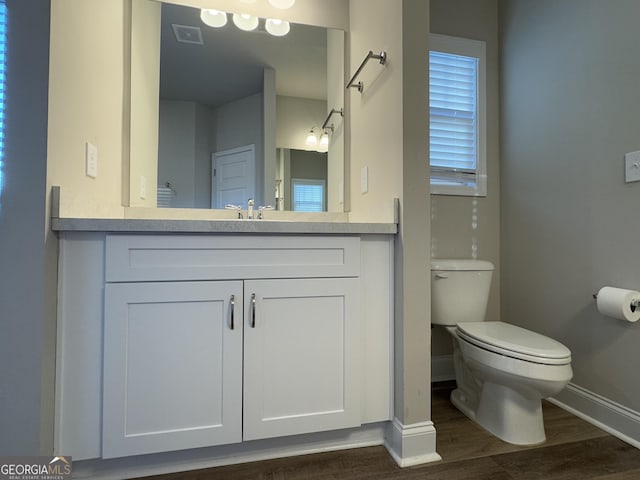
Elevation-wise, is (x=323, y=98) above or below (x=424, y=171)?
above

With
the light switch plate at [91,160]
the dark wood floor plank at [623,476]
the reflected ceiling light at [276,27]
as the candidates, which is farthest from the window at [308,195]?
the dark wood floor plank at [623,476]

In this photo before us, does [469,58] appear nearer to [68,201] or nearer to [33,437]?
[68,201]

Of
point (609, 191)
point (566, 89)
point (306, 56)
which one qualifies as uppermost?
point (306, 56)

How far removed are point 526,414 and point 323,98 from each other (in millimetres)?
1910

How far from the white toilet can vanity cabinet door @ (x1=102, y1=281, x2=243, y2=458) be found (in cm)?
106

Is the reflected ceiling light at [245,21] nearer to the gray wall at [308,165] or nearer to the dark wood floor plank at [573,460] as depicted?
the gray wall at [308,165]

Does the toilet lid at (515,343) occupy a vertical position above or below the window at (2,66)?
below

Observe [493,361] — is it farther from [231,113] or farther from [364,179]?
[231,113]

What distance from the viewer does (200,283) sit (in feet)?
3.84

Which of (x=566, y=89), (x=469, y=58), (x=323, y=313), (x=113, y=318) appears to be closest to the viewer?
(x=113, y=318)

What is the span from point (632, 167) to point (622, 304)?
1.92ft

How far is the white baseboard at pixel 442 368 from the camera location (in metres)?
2.05

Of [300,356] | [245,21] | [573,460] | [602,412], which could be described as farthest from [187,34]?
[602,412]

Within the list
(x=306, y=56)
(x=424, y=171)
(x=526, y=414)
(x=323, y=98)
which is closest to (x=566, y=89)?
(x=424, y=171)
